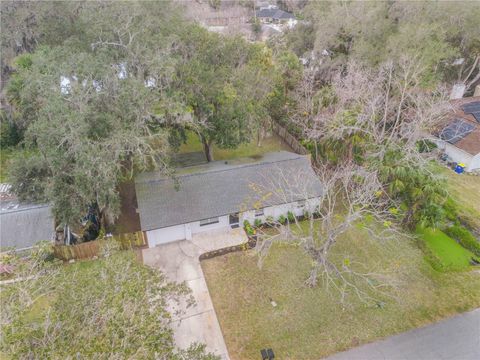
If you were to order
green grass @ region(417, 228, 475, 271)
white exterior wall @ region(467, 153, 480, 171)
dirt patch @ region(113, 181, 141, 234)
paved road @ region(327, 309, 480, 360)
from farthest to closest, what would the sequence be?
white exterior wall @ region(467, 153, 480, 171) < dirt patch @ region(113, 181, 141, 234) < green grass @ region(417, 228, 475, 271) < paved road @ region(327, 309, 480, 360)

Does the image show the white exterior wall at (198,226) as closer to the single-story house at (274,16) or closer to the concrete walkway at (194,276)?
the concrete walkway at (194,276)

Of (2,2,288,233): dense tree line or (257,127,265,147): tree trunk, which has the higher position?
(2,2,288,233): dense tree line

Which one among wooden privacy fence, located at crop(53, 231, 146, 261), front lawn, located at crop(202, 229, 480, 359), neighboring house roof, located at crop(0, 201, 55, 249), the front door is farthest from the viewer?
the front door

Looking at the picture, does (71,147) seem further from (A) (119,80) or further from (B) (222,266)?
(B) (222,266)

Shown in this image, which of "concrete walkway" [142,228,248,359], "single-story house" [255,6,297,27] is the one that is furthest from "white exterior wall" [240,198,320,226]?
"single-story house" [255,6,297,27]

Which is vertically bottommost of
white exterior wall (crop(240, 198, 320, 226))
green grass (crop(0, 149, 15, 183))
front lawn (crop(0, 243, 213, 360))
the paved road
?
the paved road

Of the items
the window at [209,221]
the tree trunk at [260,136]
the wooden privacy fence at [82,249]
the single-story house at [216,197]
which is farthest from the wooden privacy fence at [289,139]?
the wooden privacy fence at [82,249]

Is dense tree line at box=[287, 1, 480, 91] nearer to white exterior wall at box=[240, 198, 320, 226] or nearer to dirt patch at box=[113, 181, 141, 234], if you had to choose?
white exterior wall at box=[240, 198, 320, 226]

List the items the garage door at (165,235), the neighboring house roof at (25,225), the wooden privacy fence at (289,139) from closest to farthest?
1. the neighboring house roof at (25,225)
2. the garage door at (165,235)
3. the wooden privacy fence at (289,139)
